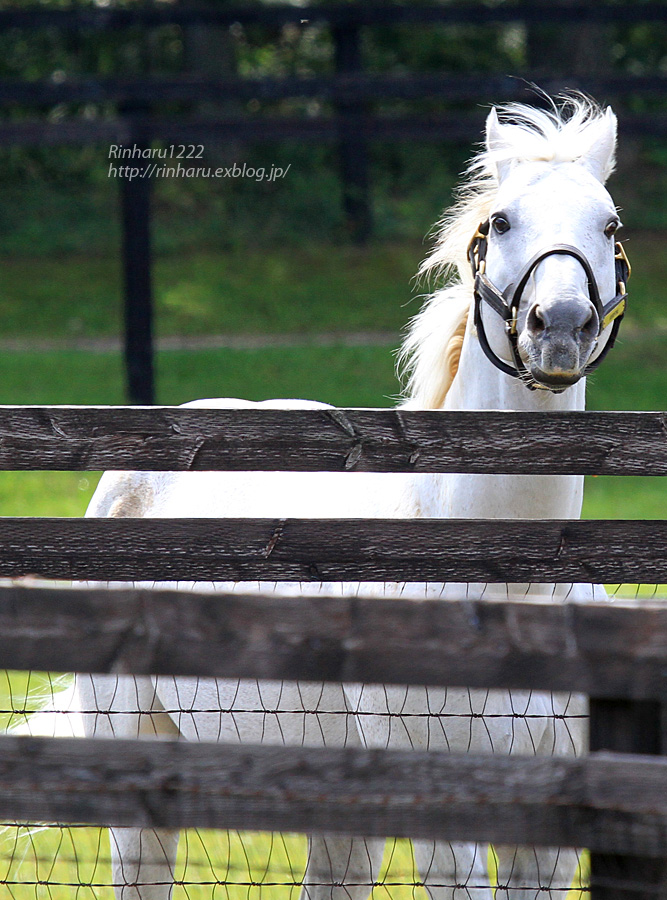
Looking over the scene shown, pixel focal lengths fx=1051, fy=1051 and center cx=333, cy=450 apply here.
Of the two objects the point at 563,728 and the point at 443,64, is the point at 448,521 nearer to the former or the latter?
the point at 563,728

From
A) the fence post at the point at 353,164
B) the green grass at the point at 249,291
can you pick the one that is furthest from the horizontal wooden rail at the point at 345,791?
the green grass at the point at 249,291

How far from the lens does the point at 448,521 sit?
7.91ft

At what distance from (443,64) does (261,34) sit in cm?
341

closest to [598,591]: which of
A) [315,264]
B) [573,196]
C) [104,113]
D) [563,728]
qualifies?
[563,728]

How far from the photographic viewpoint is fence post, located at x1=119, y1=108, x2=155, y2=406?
922 centimetres

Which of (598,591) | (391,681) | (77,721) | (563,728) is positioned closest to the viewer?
(391,681)

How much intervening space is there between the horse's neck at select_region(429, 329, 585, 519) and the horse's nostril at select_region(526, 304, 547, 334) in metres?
0.23

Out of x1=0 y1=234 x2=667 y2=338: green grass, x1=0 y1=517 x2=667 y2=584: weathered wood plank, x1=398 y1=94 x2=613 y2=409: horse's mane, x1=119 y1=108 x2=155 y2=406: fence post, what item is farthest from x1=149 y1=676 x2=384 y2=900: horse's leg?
x1=0 y1=234 x2=667 y2=338: green grass

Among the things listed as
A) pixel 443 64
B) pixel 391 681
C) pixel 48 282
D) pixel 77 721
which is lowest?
pixel 48 282

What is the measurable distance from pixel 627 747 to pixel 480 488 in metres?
1.11

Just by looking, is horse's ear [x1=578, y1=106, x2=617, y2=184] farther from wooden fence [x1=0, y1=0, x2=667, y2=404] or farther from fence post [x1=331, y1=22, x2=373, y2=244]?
fence post [x1=331, y1=22, x2=373, y2=244]

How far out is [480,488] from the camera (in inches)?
103

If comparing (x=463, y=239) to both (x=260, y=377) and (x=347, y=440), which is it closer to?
(x=347, y=440)

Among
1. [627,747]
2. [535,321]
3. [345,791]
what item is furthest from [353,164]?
[345,791]
